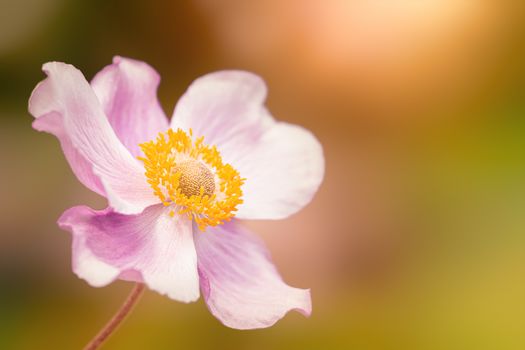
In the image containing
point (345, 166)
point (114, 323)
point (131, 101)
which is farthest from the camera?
point (345, 166)

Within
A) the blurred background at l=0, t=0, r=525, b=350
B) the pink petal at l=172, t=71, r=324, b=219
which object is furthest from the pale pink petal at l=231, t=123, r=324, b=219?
the blurred background at l=0, t=0, r=525, b=350

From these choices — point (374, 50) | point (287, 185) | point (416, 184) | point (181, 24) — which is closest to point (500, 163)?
point (416, 184)

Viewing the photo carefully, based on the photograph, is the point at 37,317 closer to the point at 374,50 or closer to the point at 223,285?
the point at 223,285

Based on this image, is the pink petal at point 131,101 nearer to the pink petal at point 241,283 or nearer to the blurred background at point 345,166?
the pink petal at point 241,283

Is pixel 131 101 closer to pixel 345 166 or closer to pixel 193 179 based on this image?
pixel 193 179

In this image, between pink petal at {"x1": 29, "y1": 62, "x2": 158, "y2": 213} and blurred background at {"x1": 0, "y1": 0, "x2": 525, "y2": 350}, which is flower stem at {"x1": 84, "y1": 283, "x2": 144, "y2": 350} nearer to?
pink petal at {"x1": 29, "y1": 62, "x2": 158, "y2": 213}

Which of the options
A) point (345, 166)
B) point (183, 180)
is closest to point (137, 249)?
point (183, 180)

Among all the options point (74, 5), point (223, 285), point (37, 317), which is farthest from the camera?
point (74, 5)
